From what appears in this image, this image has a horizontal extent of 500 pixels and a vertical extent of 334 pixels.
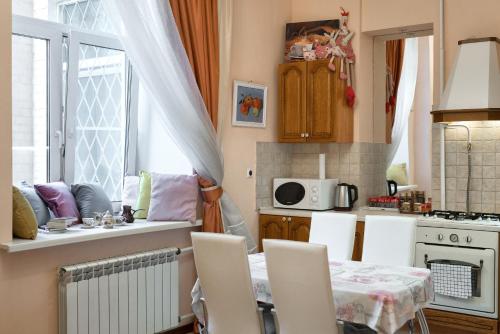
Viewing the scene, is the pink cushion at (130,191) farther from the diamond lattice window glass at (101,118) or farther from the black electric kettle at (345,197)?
the black electric kettle at (345,197)

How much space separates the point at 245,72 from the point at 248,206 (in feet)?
3.70

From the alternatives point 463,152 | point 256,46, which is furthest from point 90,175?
point 463,152

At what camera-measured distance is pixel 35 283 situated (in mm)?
3533

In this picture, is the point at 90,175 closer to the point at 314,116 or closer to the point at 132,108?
the point at 132,108

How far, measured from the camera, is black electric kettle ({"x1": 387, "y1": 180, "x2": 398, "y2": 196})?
5508 mm

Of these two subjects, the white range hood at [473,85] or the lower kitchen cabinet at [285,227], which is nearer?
the white range hood at [473,85]

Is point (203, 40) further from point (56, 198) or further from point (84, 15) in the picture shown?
point (56, 198)

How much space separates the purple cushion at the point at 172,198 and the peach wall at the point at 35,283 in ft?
1.44

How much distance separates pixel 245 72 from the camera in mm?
5125

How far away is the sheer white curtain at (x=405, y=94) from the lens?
5.31 metres

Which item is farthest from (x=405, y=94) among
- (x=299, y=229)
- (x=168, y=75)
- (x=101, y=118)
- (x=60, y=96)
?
(x=60, y=96)

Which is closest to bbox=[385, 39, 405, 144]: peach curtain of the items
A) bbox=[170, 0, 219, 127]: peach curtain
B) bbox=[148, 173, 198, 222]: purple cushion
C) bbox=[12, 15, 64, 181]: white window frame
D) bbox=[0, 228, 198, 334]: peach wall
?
bbox=[170, 0, 219, 127]: peach curtain

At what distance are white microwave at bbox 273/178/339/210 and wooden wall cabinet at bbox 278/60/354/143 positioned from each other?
0.38m

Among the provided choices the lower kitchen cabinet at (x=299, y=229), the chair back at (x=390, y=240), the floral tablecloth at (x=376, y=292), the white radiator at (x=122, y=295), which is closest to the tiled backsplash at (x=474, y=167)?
the lower kitchen cabinet at (x=299, y=229)
